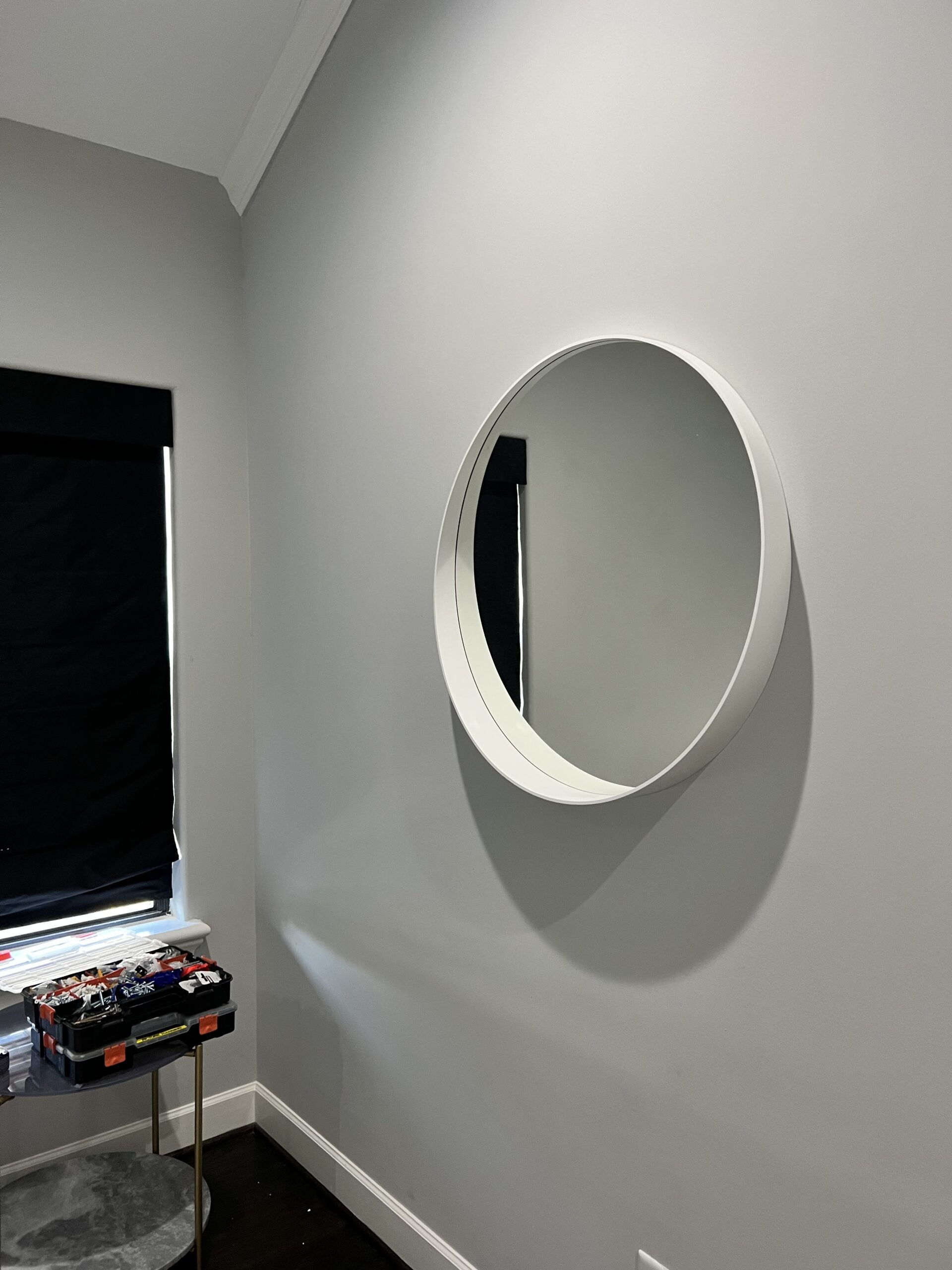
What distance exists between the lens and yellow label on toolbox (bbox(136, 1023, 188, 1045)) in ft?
4.88

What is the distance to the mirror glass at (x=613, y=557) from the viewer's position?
1.10 meters

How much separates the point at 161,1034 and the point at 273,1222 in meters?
0.52

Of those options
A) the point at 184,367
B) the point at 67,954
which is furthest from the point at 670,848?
the point at 184,367

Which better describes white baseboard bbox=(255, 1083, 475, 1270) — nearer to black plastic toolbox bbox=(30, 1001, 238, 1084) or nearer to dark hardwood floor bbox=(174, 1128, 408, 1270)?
dark hardwood floor bbox=(174, 1128, 408, 1270)

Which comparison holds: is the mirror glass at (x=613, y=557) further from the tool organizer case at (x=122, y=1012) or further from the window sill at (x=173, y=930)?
the window sill at (x=173, y=930)

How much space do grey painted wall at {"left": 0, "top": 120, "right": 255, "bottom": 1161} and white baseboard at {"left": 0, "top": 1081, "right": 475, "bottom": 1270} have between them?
0.10ft

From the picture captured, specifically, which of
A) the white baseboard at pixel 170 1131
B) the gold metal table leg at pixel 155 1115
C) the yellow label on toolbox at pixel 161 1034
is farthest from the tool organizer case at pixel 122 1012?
the white baseboard at pixel 170 1131

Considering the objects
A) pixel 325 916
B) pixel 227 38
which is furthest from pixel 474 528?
pixel 227 38

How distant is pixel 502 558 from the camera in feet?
4.56

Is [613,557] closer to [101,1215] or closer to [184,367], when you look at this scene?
[101,1215]

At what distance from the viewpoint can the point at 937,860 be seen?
91 centimetres

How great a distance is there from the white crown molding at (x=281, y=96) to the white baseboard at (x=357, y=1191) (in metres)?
2.08

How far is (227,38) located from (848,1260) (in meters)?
2.24

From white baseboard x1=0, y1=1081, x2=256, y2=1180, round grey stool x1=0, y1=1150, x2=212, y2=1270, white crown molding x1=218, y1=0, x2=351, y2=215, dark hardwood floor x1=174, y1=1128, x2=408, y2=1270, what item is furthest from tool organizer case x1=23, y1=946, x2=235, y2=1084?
white crown molding x1=218, y1=0, x2=351, y2=215
